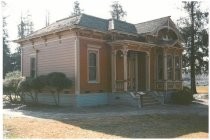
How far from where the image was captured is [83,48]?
806 inches

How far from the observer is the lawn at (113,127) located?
10711 mm

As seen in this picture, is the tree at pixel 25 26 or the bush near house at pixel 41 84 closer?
the bush near house at pixel 41 84

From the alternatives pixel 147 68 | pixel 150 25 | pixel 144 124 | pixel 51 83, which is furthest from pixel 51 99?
pixel 144 124

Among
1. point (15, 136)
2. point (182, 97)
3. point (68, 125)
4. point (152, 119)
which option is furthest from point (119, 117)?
point (182, 97)

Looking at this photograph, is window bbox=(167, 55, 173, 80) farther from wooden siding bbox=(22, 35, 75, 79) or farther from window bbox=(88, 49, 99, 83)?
wooden siding bbox=(22, 35, 75, 79)

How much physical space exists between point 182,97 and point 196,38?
12613 millimetres

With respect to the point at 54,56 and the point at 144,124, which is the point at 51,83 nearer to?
the point at 54,56

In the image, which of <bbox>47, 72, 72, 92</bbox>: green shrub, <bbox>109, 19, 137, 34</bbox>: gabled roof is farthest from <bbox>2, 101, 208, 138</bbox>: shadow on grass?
<bbox>109, 19, 137, 34</bbox>: gabled roof

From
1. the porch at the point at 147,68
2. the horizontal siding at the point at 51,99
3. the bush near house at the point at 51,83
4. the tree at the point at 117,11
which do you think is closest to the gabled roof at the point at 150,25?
the porch at the point at 147,68

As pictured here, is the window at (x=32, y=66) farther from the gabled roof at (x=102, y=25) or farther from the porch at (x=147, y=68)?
the porch at (x=147, y=68)

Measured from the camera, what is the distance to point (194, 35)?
111 feet

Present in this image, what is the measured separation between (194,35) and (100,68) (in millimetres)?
15893

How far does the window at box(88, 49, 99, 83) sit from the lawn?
6.85 metres

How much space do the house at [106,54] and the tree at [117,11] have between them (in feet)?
78.2
